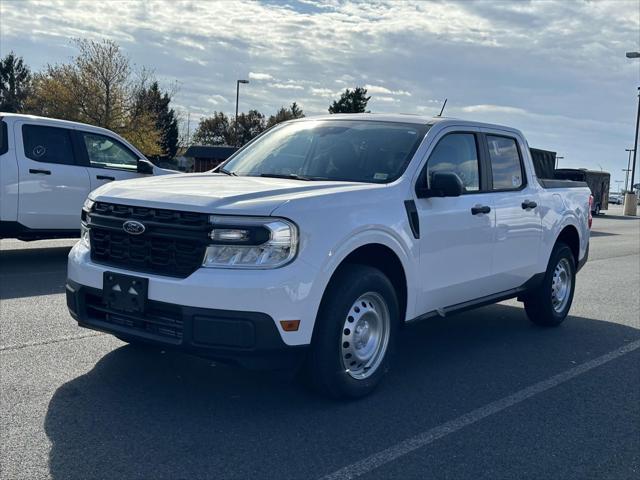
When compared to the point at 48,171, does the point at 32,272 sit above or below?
below

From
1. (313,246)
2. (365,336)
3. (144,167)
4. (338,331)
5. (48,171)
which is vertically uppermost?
(144,167)

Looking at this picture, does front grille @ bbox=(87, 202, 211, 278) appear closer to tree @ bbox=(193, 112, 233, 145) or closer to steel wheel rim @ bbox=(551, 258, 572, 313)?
steel wheel rim @ bbox=(551, 258, 572, 313)

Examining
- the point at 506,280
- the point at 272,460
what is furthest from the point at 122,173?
the point at 272,460

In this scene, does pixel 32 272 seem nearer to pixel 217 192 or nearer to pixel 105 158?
pixel 105 158

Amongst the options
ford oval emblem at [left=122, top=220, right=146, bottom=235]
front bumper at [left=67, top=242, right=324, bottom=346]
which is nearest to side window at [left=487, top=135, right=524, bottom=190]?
front bumper at [left=67, top=242, right=324, bottom=346]

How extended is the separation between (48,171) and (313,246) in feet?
22.0

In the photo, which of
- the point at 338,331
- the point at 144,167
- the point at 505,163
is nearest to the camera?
the point at 338,331

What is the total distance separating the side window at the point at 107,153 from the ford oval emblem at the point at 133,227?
20.9 feet

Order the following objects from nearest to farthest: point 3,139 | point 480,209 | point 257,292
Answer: point 257,292 → point 480,209 → point 3,139

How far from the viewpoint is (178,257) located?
163 inches

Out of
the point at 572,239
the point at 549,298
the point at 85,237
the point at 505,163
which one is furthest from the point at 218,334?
the point at 572,239

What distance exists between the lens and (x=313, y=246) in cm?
414

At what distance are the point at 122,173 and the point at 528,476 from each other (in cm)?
828

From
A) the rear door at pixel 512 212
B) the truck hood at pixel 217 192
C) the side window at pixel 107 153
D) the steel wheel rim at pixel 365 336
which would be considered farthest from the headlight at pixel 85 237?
the side window at pixel 107 153
